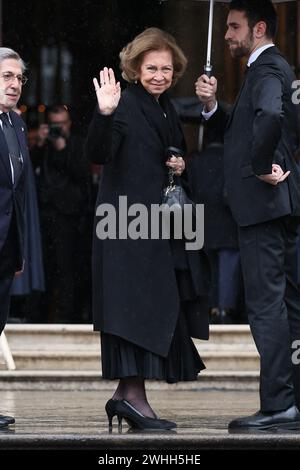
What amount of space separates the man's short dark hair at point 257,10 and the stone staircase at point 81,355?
4.06m

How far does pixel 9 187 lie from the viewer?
27.5 feet

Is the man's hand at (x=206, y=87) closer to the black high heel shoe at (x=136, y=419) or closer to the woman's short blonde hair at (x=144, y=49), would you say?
the woman's short blonde hair at (x=144, y=49)

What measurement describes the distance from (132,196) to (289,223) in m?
0.79

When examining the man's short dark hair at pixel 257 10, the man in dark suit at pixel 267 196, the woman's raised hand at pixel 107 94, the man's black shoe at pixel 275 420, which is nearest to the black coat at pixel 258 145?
the man in dark suit at pixel 267 196

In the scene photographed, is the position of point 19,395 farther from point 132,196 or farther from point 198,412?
point 132,196

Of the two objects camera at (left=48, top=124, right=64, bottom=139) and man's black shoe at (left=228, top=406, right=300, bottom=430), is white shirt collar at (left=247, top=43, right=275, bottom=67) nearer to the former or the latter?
man's black shoe at (left=228, top=406, right=300, bottom=430)

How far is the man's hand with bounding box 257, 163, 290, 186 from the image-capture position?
7.89m

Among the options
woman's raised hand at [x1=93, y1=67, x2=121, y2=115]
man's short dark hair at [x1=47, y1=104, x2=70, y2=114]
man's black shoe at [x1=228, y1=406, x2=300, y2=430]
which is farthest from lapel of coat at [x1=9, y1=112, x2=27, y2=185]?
man's short dark hair at [x1=47, y1=104, x2=70, y2=114]

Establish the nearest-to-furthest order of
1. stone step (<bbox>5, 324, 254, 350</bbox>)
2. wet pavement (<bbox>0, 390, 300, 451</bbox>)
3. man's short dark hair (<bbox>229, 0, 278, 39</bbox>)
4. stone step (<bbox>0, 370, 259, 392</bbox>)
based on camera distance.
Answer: wet pavement (<bbox>0, 390, 300, 451</bbox>), man's short dark hair (<bbox>229, 0, 278, 39</bbox>), stone step (<bbox>0, 370, 259, 392</bbox>), stone step (<bbox>5, 324, 254, 350</bbox>)

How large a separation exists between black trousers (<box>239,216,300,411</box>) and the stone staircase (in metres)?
3.66

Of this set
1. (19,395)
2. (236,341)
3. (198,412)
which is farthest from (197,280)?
(236,341)

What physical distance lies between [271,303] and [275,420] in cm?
56

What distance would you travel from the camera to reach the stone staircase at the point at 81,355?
460 inches

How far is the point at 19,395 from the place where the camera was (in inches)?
437
